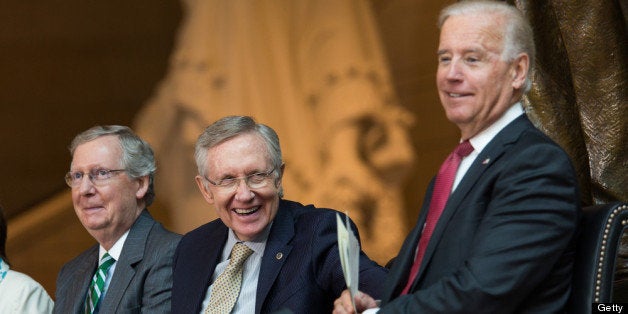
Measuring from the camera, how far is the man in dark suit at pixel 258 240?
11.2ft

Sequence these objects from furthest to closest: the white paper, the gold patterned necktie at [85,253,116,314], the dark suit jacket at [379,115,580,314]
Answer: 1. the gold patterned necktie at [85,253,116,314]
2. the white paper
3. the dark suit jacket at [379,115,580,314]

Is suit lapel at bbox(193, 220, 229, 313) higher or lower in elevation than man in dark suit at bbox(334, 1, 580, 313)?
lower

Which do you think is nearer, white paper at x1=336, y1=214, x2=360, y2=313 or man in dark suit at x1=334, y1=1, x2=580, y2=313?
man in dark suit at x1=334, y1=1, x2=580, y2=313

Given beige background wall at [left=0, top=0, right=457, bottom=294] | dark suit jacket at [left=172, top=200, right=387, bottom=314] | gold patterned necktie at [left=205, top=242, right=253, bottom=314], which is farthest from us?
beige background wall at [left=0, top=0, right=457, bottom=294]

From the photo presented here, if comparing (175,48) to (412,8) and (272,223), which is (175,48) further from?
(272,223)

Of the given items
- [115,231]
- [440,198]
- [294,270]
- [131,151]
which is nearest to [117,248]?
[115,231]

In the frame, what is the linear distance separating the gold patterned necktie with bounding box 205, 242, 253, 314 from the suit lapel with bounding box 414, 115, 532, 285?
996 mm

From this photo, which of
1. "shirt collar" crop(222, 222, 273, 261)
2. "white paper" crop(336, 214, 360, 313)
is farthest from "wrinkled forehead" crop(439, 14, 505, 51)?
"shirt collar" crop(222, 222, 273, 261)

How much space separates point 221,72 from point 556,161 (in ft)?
12.1

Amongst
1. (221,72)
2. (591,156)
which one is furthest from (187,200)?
(591,156)

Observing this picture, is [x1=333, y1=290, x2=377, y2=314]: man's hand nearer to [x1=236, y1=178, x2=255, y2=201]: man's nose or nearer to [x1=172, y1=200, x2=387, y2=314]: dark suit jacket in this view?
[x1=172, y1=200, x2=387, y2=314]: dark suit jacket

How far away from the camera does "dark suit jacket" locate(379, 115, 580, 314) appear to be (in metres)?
2.45

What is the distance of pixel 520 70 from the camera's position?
2736mm

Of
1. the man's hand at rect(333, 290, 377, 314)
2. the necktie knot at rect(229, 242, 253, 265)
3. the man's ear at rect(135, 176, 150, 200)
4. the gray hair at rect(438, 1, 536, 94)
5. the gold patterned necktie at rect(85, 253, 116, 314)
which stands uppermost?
the gray hair at rect(438, 1, 536, 94)
